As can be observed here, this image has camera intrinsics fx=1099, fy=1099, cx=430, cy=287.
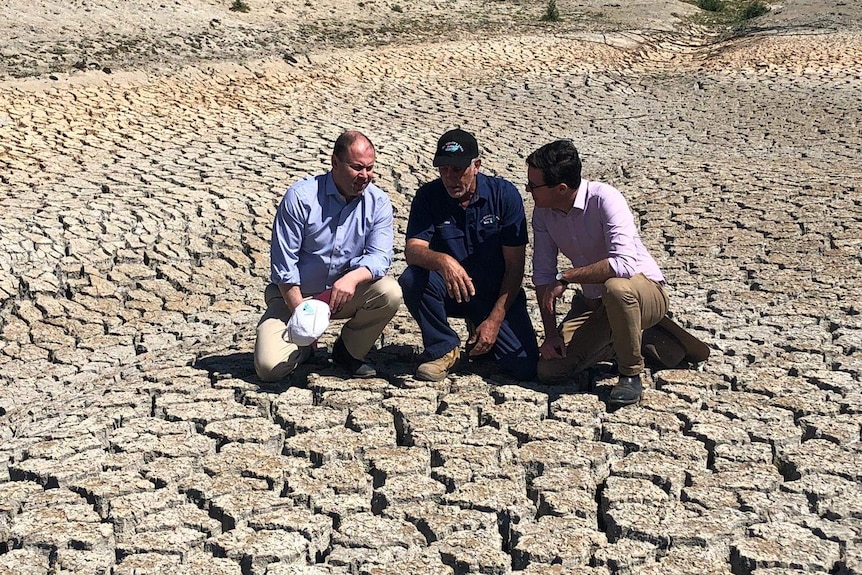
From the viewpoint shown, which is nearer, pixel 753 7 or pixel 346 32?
pixel 346 32

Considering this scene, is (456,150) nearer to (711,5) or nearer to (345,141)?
(345,141)

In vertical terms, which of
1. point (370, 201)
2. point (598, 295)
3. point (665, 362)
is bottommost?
point (665, 362)

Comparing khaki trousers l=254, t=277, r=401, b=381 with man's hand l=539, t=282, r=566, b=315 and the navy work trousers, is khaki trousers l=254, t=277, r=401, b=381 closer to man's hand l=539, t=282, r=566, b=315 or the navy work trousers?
the navy work trousers

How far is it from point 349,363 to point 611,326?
3.94 feet

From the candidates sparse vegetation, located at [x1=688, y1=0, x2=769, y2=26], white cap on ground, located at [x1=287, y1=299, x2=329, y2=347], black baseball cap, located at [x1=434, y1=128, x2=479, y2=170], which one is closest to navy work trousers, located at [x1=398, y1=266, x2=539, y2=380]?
white cap on ground, located at [x1=287, y1=299, x2=329, y2=347]

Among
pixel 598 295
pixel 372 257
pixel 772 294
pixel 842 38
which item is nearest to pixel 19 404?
pixel 372 257

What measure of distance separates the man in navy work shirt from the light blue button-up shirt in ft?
0.55

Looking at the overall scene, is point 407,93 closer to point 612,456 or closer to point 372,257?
point 372,257

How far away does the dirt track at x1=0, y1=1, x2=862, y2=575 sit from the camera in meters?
3.52

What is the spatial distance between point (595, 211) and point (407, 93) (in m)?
7.11

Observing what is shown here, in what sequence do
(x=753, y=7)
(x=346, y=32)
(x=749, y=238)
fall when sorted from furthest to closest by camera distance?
(x=753, y=7) < (x=346, y=32) < (x=749, y=238)

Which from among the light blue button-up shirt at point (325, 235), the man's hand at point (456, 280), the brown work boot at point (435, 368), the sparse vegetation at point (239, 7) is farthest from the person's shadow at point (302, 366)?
the sparse vegetation at point (239, 7)

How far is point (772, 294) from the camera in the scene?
5875 mm

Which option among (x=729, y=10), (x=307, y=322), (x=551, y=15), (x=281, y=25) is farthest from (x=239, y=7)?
(x=307, y=322)
